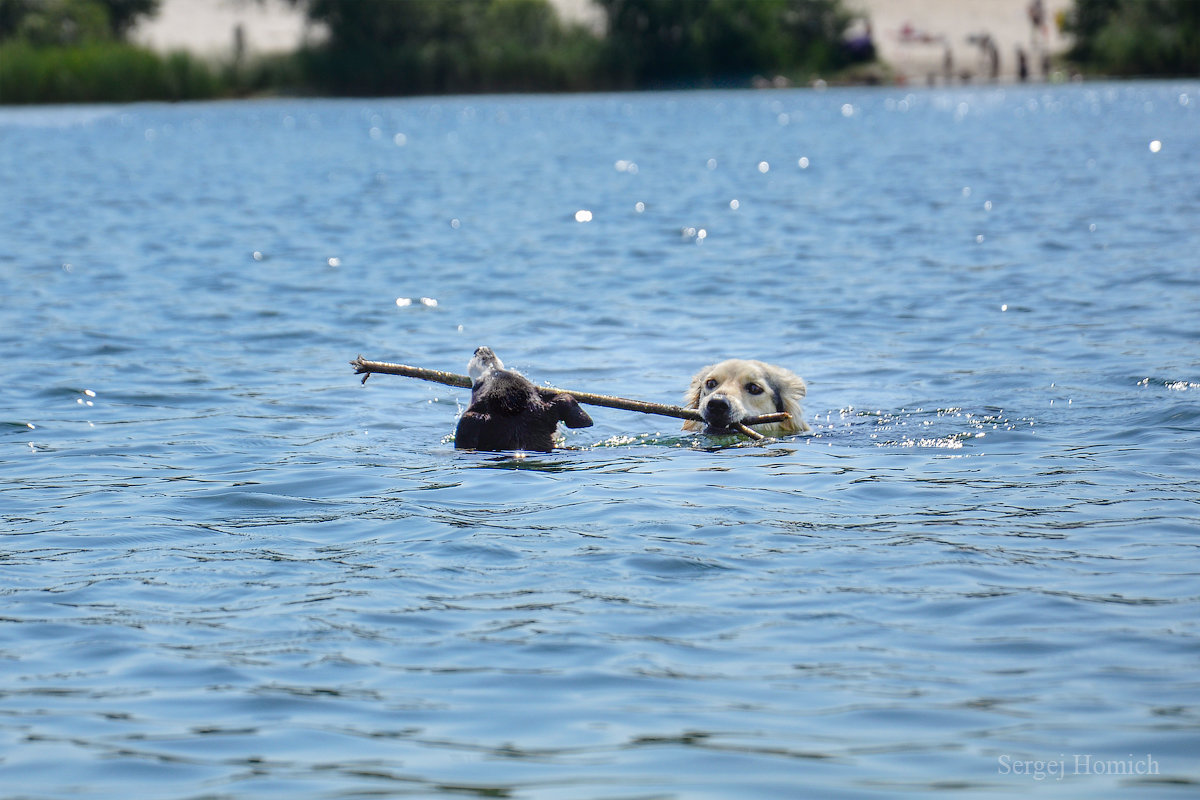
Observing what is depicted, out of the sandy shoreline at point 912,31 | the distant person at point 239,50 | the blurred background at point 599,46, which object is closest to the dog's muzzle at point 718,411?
the blurred background at point 599,46

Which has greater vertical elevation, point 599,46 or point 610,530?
point 599,46

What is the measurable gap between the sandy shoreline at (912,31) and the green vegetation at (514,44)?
2.93 metres

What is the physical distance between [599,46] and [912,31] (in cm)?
3024

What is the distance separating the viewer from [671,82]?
3627 inches

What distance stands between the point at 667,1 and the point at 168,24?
7798cm

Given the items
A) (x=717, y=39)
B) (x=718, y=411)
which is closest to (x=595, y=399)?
(x=718, y=411)

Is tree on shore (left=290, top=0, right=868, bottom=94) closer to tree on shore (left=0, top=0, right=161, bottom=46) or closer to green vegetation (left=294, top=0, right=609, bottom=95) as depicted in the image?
green vegetation (left=294, top=0, right=609, bottom=95)

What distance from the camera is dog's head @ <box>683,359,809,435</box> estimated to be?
985 cm

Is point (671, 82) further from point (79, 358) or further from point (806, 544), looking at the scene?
point (806, 544)

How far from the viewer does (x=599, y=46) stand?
3497 inches

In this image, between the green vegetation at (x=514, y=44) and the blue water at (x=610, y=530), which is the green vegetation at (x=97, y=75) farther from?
the blue water at (x=610, y=530)

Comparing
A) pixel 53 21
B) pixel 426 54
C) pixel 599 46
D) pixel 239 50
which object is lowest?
pixel 426 54

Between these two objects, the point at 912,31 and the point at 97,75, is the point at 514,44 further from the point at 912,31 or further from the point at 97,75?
the point at 912,31

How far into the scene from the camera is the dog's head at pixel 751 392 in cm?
985
